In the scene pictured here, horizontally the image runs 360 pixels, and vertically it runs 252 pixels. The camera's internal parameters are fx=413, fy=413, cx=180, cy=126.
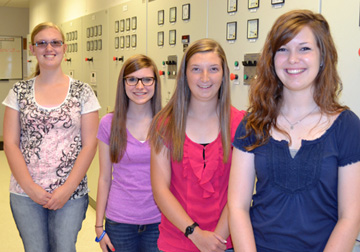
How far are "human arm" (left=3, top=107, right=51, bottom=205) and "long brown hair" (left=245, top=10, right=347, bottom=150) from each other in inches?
49.9

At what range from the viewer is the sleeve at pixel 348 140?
1293 mm

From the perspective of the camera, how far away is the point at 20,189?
7.33 ft

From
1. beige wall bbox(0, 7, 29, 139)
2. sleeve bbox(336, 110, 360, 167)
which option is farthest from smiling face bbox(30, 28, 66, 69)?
beige wall bbox(0, 7, 29, 139)

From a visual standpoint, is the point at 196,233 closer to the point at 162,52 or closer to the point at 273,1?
the point at 273,1

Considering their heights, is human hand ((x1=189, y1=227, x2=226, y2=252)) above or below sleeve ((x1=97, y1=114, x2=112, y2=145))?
below

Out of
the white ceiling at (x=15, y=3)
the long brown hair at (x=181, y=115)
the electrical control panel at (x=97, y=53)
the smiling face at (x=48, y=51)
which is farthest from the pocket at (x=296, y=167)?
the white ceiling at (x=15, y=3)

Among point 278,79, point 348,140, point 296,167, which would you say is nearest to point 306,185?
point 296,167

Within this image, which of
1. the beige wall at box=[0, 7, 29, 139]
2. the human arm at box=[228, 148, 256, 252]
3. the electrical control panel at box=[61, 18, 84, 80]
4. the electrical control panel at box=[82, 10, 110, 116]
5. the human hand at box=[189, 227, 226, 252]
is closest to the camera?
the human arm at box=[228, 148, 256, 252]

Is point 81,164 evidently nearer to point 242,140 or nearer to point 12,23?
point 242,140

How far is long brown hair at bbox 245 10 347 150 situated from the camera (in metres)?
1.36

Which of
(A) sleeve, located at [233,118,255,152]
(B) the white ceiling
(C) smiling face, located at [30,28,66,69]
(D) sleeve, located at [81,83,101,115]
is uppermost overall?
(B) the white ceiling

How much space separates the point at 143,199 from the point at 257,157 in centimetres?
87

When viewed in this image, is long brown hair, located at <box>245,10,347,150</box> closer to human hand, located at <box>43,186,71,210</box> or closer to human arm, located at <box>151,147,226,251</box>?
human arm, located at <box>151,147,226,251</box>

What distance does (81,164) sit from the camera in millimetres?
2275
